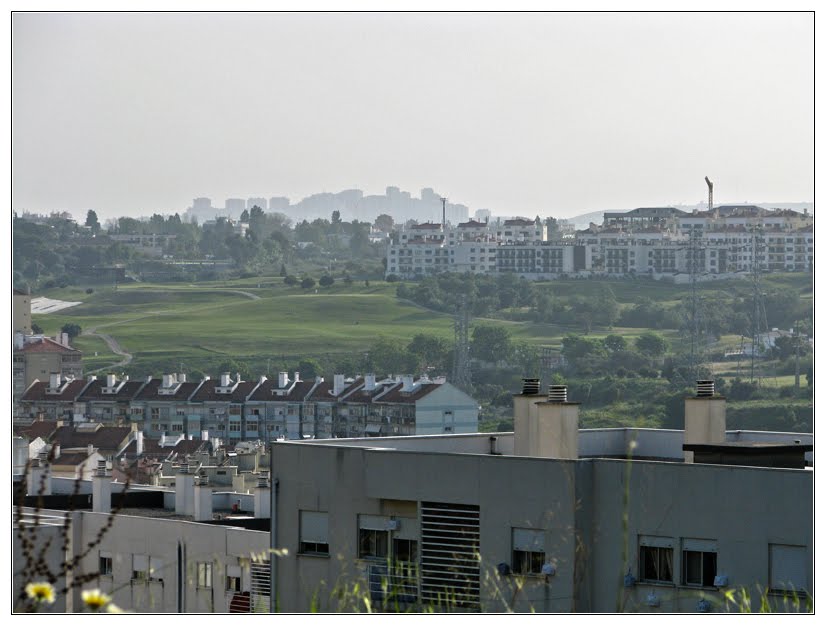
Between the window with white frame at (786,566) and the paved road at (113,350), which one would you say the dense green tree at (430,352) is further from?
the window with white frame at (786,566)

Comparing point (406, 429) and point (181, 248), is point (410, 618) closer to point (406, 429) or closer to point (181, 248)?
point (406, 429)

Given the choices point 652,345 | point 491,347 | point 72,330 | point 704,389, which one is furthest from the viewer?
point 72,330

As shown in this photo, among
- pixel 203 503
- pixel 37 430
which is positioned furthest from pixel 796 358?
pixel 203 503

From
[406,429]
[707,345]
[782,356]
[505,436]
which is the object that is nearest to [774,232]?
[707,345]

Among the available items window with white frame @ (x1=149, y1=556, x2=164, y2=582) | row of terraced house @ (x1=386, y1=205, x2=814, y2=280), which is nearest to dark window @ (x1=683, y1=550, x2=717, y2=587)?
window with white frame @ (x1=149, y1=556, x2=164, y2=582)

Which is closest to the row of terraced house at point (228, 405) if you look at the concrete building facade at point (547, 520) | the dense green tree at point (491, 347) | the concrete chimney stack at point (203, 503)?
the dense green tree at point (491, 347)

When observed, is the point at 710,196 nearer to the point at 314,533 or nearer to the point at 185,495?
the point at 185,495
